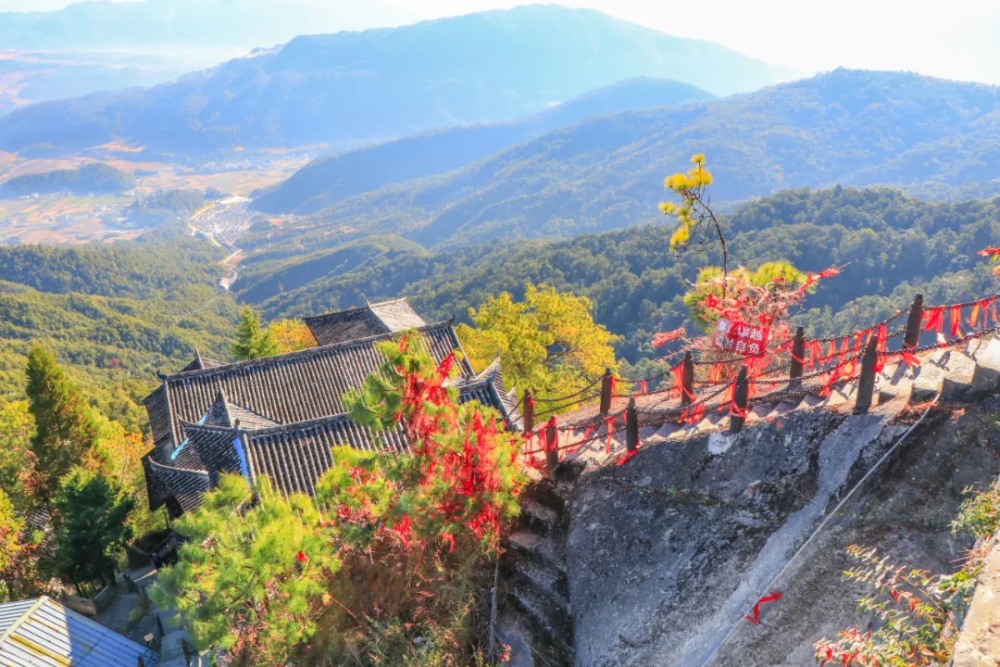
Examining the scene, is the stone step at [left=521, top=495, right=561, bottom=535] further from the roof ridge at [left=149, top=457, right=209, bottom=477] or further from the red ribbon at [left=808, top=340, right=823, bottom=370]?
the roof ridge at [left=149, top=457, right=209, bottom=477]

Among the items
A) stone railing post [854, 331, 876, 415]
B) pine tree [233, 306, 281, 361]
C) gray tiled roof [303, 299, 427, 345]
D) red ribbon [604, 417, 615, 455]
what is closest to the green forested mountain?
pine tree [233, 306, 281, 361]

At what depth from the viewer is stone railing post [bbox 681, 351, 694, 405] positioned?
930 centimetres

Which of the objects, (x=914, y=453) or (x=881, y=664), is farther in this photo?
(x=914, y=453)

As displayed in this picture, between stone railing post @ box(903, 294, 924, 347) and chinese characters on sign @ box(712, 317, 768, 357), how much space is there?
8.47ft

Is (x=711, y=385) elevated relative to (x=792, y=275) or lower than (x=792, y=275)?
lower

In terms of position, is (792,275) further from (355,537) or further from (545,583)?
(355,537)

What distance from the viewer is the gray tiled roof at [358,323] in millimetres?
25469

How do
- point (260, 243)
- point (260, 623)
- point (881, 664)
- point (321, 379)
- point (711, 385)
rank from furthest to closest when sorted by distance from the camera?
point (260, 243)
point (321, 379)
point (711, 385)
point (260, 623)
point (881, 664)

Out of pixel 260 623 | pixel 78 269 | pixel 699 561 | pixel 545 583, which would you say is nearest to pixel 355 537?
pixel 260 623

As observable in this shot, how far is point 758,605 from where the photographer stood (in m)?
6.54

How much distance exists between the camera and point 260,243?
7657 inches

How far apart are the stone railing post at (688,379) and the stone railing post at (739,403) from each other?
1.33 m

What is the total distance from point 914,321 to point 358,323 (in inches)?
852

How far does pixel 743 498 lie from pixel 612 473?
209 cm
